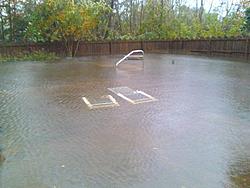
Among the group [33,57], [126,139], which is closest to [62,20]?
[33,57]

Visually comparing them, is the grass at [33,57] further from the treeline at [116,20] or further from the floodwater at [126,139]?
the floodwater at [126,139]

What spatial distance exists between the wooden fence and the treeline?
630 millimetres

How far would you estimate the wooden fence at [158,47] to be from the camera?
17.2 metres

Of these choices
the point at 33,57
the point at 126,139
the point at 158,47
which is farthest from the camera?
the point at 158,47

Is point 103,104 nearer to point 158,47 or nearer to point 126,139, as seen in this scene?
point 126,139

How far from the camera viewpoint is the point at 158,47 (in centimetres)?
2173

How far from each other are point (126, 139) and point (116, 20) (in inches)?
863

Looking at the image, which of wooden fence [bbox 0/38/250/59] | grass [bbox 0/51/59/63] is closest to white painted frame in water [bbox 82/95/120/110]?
grass [bbox 0/51/59/63]

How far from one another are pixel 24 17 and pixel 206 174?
720 inches

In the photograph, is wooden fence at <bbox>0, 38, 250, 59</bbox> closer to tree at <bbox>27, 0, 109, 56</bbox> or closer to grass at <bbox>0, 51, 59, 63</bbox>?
grass at <bbox>0, 51, 59, 63</bbox>

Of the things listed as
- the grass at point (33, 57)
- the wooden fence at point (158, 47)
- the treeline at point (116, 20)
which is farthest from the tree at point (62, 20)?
the grass at point (33, 57)

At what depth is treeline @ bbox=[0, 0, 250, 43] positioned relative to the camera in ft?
55.9

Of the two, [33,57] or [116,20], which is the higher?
[116,20]

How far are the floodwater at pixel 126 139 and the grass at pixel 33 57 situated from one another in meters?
8.91
